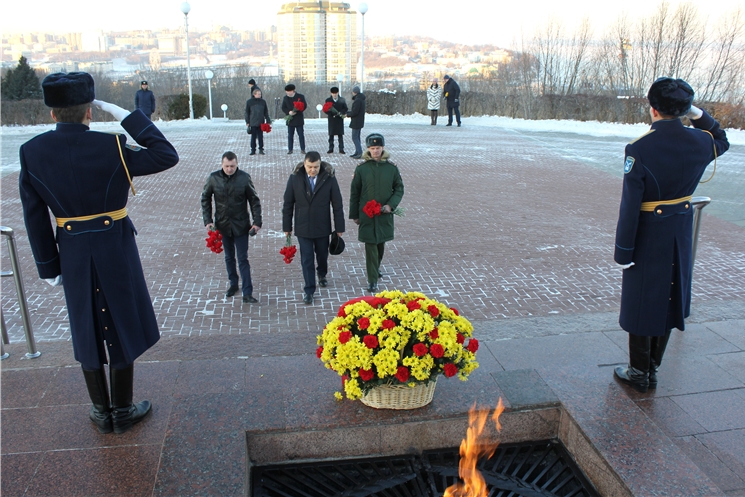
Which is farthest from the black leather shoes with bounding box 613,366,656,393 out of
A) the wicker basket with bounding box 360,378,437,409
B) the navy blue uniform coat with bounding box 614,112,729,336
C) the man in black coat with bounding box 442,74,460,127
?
the man in black coat with bounding box 442,74,460,127

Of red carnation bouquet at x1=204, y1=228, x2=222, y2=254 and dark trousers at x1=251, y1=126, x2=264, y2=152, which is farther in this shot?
dark trousers at x1=251, y1=126, x2=264, y2=152

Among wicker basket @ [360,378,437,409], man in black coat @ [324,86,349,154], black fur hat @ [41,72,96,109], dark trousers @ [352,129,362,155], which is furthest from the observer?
dark trousers @ [352,129,362,155]

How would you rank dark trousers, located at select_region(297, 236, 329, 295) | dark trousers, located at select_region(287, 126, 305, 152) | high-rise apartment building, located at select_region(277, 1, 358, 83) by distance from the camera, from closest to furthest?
dark trousers, located at select_region(297, 236, 329, 295)
dark trousers, located at select_region(287, 126, 305, 152)
high-rise apartment building, located at select_region(277, 1, 358, 83)

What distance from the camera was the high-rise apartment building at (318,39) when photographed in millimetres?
90000

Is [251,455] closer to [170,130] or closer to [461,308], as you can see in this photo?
[461,308]

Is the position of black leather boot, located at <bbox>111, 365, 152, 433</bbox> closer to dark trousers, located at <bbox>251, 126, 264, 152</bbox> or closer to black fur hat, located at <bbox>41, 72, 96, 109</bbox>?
black fur hat, located at <bbox>41, 72, 96, 109</bbox>

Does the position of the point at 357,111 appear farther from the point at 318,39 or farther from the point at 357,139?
the point at 318,39

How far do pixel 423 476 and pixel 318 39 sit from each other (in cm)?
9383

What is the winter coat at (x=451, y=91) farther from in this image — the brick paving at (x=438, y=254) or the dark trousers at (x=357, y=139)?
the brick paving at (x=438, y=254)

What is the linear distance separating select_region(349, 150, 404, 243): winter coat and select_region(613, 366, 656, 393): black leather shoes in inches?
119

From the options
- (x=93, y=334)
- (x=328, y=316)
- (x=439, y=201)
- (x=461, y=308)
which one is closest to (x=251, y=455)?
(x=93, y=334)

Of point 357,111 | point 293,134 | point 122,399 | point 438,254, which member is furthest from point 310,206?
point 293,134

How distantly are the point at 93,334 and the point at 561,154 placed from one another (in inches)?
595

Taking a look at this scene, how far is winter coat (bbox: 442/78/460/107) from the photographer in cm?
2086
